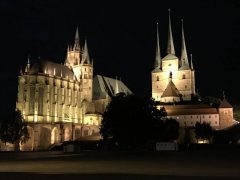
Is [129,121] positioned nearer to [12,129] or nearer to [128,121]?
[128,121]

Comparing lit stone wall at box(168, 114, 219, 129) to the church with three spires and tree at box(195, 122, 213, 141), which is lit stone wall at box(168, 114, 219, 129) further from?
tree at box(195, 122, 213, 141)

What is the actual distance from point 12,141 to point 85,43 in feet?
175

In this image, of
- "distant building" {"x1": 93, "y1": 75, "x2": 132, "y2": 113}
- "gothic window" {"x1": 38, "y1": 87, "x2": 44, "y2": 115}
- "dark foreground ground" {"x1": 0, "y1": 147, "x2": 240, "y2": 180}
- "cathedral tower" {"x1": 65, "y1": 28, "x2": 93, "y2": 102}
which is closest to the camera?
"dark foreground ground" {"x1": 0, "y1": 147, "x2": 240, "y2": 180}

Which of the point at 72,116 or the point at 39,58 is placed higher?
the point at 39,58

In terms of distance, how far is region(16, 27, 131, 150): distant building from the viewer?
92.6 m

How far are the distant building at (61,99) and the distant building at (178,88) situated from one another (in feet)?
56.1

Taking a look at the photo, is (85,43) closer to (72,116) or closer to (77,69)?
(77,69)

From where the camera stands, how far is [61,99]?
103438mm

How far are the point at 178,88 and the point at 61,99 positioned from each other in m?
38.6

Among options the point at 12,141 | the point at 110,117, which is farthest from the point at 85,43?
the point at 110,117

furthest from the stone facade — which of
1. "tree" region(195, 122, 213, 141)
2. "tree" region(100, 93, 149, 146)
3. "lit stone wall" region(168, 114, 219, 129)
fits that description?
"tree" region(100, 93, 149, 146)

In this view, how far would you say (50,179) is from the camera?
41.1ft

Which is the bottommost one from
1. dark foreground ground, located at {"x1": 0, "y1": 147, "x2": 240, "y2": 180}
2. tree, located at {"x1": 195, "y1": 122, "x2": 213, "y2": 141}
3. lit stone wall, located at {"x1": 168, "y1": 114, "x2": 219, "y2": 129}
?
tree, located at {"x1": 195, "y1": 122, "x2": 213, "y2": 141}

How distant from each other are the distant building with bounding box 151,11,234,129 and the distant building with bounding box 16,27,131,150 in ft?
56.1
